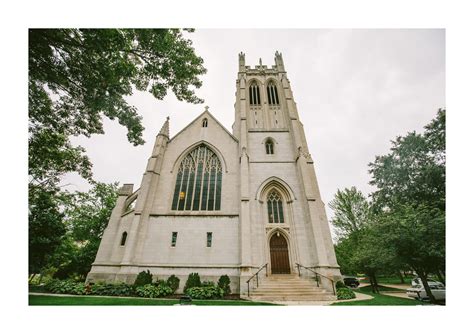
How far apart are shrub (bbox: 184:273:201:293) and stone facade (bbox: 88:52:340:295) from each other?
2.25 ft

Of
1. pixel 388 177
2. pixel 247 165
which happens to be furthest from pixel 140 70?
pixel 388 177

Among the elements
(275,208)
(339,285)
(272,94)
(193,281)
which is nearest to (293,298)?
(339,285)

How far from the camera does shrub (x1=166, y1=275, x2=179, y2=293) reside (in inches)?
451

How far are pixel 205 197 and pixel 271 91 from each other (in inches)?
540

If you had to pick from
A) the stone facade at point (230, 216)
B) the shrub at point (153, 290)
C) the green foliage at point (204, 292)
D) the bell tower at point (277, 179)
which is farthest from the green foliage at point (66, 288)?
the bell tower at point (277, 179)

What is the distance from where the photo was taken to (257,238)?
1320 centimetres

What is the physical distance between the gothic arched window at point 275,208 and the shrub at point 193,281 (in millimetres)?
6142

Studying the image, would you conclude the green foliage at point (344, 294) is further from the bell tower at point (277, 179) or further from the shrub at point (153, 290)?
the shrub at point (153, 290)

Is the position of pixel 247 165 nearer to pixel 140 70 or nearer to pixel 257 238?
pixel 257 238

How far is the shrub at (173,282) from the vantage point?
11.5 m

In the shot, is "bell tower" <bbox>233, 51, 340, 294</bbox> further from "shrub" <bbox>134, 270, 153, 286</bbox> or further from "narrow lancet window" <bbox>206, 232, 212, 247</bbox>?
"shrub" <bbox>134, 270, 153, 286</bbox>

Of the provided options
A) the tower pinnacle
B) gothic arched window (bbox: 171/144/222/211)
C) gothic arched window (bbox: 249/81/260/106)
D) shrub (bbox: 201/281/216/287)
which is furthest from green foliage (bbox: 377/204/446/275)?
the tower pinnacle

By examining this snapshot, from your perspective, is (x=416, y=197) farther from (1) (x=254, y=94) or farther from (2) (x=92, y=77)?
(2) (x=92, y=77)

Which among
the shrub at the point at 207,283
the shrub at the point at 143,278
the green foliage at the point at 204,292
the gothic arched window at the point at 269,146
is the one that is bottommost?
the green foliage at the point at 204,292
